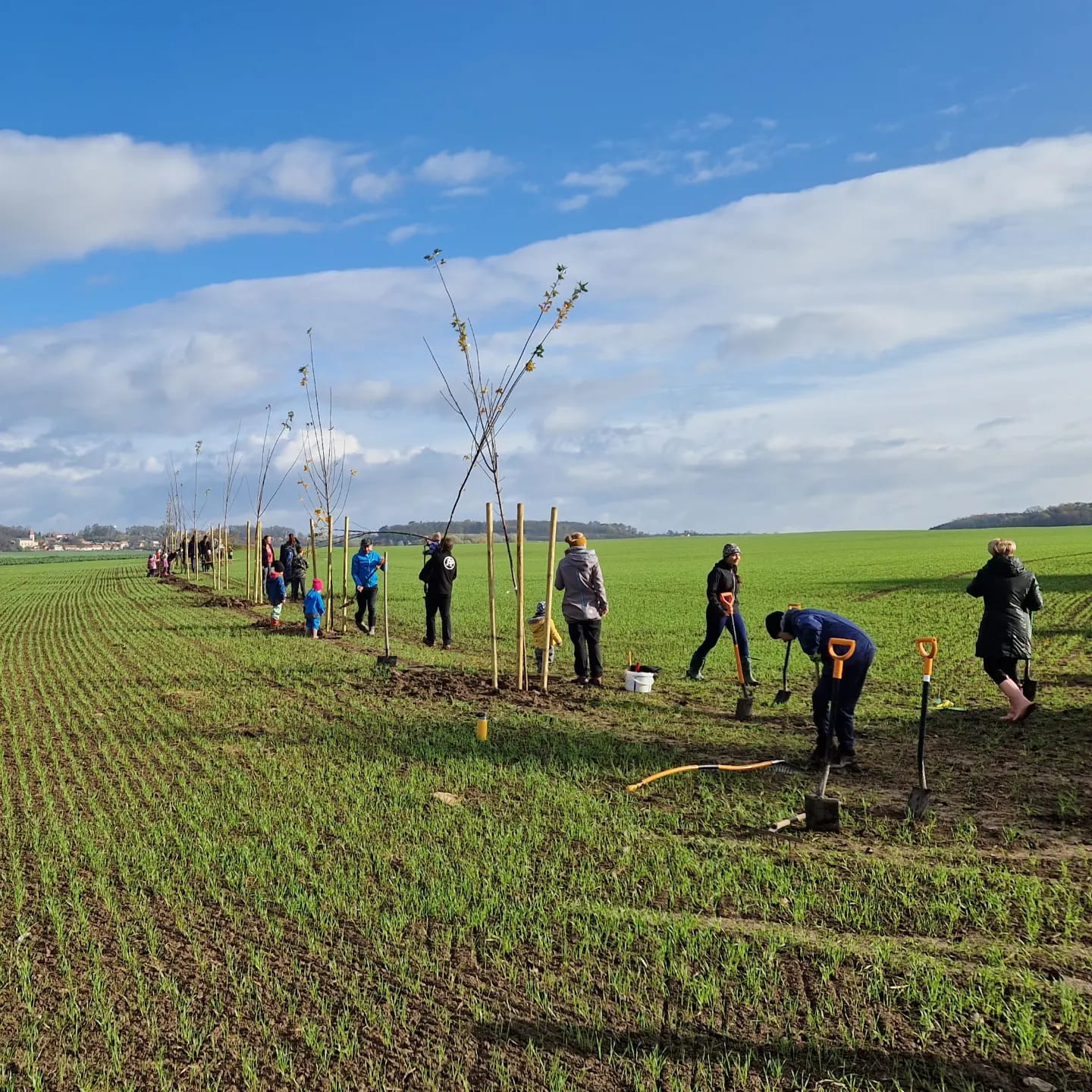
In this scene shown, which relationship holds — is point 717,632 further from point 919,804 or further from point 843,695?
point 919,804

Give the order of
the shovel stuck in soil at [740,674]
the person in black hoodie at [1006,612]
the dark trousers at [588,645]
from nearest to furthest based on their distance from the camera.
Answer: the person in black hoodie at [1006,612] → the shovel stuck in soil at [740,674] → the dark trousers at [588,645]

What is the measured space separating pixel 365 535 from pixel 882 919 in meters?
14.3

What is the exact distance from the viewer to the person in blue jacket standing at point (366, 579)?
18109mm

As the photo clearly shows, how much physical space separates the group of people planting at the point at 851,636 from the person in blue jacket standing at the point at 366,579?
21.5ft

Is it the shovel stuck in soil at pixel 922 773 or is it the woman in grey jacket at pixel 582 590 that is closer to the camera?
the shovel stuck in soil at pixel 922 773

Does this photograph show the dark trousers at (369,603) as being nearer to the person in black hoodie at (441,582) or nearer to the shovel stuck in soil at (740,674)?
the person in black hoodie at (441,582)

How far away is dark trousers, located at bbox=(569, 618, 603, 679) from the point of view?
42.3ft

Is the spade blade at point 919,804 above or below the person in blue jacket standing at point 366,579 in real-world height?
below

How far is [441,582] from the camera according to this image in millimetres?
16969

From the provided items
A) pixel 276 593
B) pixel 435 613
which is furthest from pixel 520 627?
pixel 276 593

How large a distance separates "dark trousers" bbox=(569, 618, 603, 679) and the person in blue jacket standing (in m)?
4.84

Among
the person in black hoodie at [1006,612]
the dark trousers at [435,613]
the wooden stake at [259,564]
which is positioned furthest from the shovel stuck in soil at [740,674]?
the wooden stake at [259,564]

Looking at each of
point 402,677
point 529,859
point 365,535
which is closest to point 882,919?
point 529,859

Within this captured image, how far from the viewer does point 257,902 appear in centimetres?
569
